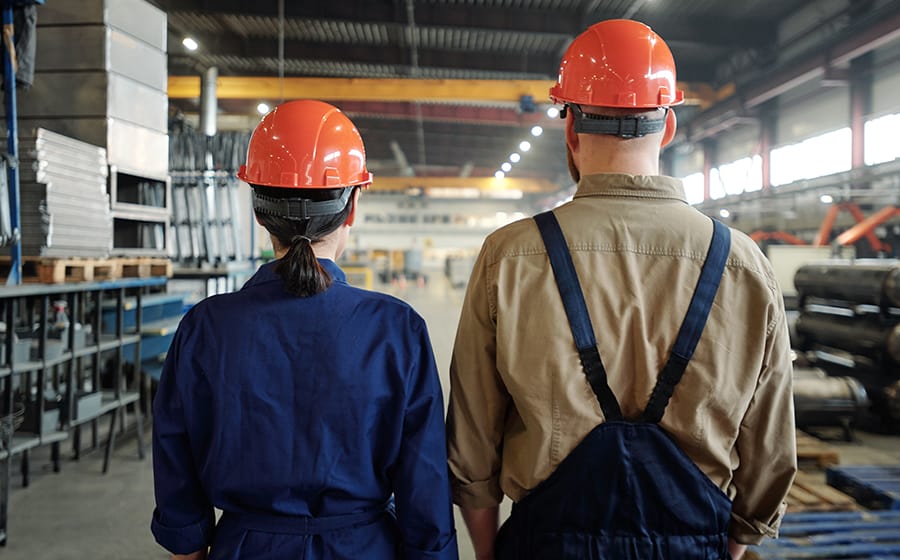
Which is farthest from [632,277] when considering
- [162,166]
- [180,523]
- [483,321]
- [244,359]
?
[162,166]

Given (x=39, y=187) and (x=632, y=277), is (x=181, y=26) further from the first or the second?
(x=632, y=277)

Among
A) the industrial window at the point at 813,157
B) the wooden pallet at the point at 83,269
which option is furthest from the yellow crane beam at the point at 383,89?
the wooden pallet at the point at 83,269

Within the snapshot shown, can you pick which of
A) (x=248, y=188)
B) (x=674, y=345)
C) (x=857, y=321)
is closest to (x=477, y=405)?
(x=674, y=345)

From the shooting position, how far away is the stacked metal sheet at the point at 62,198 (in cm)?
364

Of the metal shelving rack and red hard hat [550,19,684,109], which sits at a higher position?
red hard hat [550,19,684,109]

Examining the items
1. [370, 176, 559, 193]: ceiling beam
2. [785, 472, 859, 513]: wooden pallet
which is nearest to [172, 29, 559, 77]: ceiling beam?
[785, 472, 859, 513]: wooden pallet

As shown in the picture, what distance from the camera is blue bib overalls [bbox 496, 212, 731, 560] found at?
1.15 m

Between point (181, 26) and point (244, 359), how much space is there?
35.5ft

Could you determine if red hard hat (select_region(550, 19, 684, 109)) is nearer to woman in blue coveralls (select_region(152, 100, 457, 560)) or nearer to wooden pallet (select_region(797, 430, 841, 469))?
woman in blue coveralls (select_region(152, 100, 457, 560))

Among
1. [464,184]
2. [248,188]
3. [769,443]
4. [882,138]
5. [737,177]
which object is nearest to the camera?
[769,443]

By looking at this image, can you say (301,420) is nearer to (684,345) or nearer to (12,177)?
(684,345)

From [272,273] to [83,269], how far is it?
3.28 m

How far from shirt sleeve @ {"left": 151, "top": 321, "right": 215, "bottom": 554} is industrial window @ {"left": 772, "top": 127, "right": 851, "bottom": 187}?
1122 centimetres

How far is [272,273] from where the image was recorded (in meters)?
1.33
